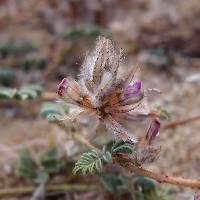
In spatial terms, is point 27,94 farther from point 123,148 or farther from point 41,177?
point 123,148

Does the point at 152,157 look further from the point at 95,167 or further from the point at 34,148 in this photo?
the point at 34,148

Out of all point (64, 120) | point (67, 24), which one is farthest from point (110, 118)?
point (67, 24)

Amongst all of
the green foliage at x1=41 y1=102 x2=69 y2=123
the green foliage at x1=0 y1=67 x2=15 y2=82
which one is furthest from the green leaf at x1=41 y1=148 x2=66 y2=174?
the green foliage at x1=0 y1=67 x2=15 y2=82

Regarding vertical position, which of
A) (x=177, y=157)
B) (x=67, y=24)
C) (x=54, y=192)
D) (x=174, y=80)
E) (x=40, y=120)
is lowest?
(x=54, y=192)


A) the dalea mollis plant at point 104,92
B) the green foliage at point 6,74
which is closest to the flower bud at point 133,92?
the dalea mollis plant at point 104,92

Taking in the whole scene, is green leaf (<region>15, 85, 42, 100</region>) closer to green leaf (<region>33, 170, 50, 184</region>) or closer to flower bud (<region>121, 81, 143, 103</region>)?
green leaf (<region>33, 170, 50, 184</region>)

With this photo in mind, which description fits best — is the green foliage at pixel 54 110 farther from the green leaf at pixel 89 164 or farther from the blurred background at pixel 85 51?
the green leaf at pixel 89 164
